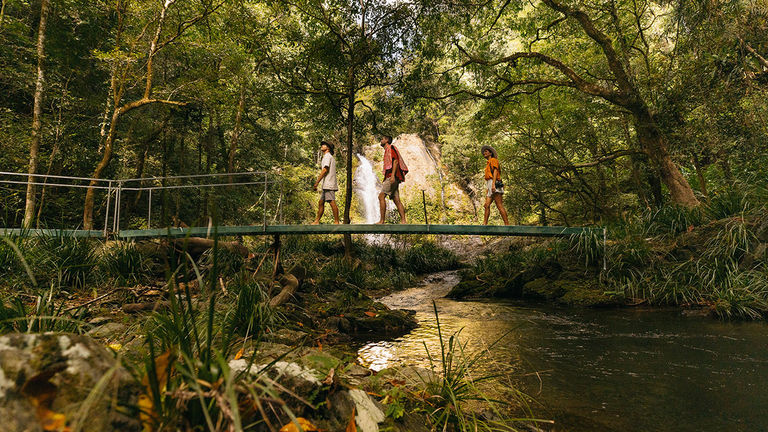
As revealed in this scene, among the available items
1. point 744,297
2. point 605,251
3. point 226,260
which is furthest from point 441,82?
point 744,297

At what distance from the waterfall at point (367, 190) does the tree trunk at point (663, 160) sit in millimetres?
16335

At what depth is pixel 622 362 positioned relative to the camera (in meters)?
3.92

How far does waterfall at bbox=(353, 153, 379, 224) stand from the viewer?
24953 millimetres

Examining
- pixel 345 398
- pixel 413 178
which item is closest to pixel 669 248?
pixel 345 398

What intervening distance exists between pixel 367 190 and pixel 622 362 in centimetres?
2366

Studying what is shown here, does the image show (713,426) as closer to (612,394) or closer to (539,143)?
(612,394)

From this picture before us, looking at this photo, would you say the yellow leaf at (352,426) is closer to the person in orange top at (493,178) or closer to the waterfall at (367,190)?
the person in orange top at (493,178)

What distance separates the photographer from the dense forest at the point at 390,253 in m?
1.47

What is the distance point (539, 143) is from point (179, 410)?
14.2 m

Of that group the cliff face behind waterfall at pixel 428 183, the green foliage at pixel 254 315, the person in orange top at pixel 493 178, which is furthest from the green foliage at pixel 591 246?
the cliff face behind waterfall at pixel 428 183

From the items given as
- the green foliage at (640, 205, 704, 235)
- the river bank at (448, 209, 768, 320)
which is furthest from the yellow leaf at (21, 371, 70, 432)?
A: the green foliage at (640, 205, 704, 235)

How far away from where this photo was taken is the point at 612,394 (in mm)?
3113

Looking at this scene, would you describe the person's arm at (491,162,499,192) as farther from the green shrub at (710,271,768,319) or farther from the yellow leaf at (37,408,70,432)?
the yellow leaf at (37,408,70,432)

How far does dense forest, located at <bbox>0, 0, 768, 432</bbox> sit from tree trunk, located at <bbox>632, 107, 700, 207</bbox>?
6 cm
